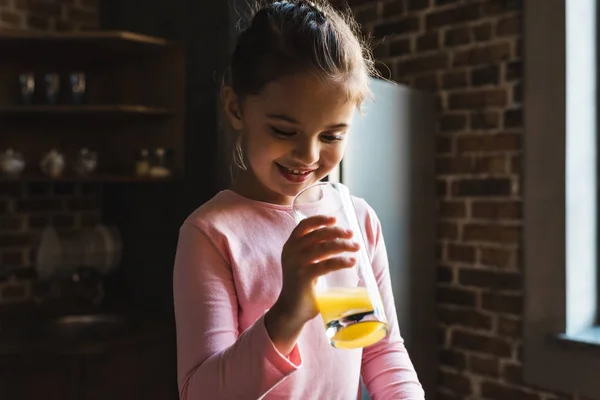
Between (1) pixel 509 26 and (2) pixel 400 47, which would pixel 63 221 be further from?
(1) pixel 509 26

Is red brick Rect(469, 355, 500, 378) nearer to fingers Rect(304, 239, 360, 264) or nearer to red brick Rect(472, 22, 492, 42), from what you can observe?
red brick Rect(472, 22, 492, 42)

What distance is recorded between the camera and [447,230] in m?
2.12

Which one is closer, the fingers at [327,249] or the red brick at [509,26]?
the fingers at [327,249]

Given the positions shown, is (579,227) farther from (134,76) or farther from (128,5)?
(128,5)

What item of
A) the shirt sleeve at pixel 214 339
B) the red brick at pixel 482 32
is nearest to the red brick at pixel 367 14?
the red brick at pixel 482 32

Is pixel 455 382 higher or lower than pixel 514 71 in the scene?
lower

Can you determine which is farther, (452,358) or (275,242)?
(452,358)

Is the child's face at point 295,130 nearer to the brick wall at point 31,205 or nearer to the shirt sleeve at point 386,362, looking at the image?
the shirt sleeve at point 386,362

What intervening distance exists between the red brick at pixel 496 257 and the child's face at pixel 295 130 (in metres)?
1.26

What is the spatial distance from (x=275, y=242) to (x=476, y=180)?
127 centimetres

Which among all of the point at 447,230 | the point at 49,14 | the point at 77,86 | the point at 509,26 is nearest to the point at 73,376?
the point at 77,86

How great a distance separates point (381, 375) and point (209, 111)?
59.1 inches

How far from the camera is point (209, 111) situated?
2.25 m

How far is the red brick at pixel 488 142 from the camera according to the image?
1931 millimetres
